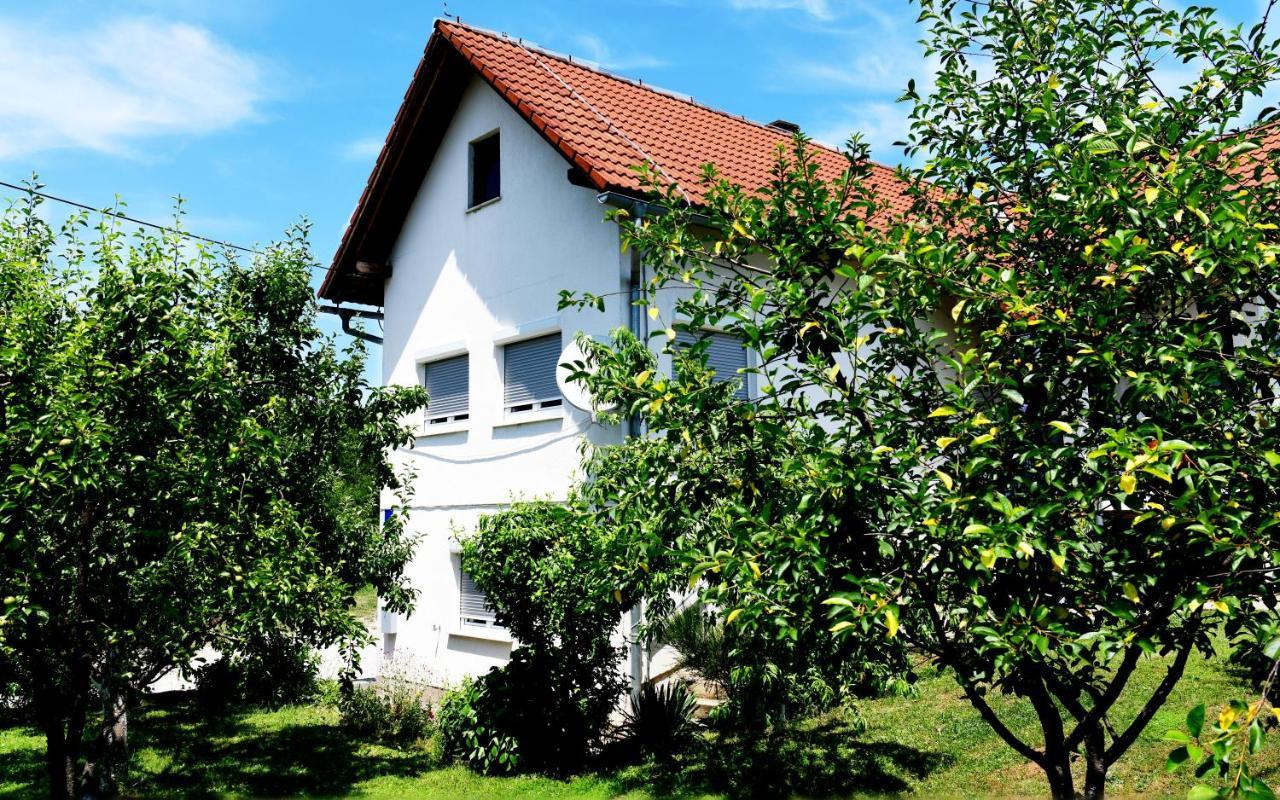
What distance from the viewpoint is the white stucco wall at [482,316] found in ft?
42.3

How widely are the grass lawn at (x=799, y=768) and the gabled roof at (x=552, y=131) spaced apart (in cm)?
673

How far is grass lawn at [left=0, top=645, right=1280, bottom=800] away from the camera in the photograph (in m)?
8.42

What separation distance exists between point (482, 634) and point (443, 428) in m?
3.25

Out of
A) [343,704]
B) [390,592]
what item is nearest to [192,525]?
[390,592]

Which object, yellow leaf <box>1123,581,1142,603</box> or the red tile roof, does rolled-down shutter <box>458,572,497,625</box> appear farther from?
yellow leaf <box>1123,581,1142,603</box>

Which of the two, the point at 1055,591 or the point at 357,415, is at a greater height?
the point at 357,415

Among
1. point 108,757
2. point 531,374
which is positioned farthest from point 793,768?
point 531,374

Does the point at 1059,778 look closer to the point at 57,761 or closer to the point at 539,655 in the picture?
the point at 539,655

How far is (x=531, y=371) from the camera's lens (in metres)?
13.8

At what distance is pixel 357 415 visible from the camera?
1014 centimetres

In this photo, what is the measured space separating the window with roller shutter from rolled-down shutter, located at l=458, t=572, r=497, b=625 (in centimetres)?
276

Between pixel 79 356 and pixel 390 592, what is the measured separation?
5294 millimetres

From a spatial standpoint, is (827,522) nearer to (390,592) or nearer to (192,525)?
(192,525)

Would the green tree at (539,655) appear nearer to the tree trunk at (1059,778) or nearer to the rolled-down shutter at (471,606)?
the rolled-down shutter at (471,606)
